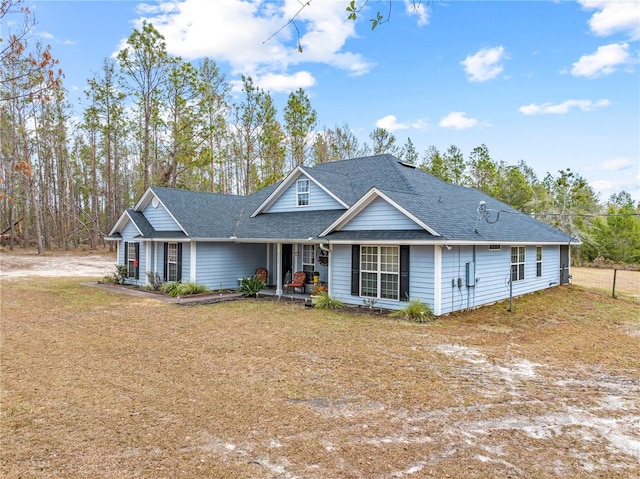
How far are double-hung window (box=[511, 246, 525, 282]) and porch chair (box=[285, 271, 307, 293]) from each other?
7831 mm

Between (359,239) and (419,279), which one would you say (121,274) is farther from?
(419,279)

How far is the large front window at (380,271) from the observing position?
474 inches

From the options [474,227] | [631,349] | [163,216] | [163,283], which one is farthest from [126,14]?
[631,349]

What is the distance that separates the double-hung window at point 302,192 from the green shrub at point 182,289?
530 centimetres

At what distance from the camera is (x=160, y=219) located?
17.7 m

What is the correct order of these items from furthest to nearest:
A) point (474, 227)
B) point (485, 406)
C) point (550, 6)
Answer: point (474, 227), point (550, 6), point (485, 406)

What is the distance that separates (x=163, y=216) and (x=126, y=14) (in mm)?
8681

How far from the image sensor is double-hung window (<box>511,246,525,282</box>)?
14.9 meters

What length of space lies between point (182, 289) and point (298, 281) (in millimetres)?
4414

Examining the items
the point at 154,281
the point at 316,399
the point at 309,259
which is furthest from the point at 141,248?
the point at 316,399

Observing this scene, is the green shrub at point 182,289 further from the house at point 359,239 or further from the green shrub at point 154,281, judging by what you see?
the green shrub at point 154,281

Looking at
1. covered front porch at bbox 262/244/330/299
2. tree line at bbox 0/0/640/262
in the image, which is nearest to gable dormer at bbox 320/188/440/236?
covered front porch at bbox 262/244/330/299

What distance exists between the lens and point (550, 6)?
6.86 meters

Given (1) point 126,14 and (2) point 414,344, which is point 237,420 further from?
(1) point 126,14
